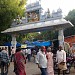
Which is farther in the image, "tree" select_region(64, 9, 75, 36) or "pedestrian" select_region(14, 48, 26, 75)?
"tree" select_region(64, 9, 75, 36)

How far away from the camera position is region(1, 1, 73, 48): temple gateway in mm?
24125

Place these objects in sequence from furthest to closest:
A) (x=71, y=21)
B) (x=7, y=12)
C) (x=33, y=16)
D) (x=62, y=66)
Answer: (x=71, y=21)
(x=7, y=12)
(x=33, y=16)
(x=62, y=66)

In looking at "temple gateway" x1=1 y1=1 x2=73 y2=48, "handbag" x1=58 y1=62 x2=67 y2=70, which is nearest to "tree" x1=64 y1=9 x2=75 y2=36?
"temple gateway" x1=1 y1=1 x2=73 y2=48

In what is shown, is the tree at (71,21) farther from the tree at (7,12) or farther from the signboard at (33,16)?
the signboard at (33,16)

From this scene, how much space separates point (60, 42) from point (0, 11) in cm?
1025

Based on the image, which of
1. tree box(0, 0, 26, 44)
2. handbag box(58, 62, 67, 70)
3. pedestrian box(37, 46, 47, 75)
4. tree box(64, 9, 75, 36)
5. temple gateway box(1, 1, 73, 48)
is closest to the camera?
pedestrian box(37, 46, 47, 75)

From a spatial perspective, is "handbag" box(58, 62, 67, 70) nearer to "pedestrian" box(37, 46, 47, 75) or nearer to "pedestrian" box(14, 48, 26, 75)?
"pedestrian" box(37, 46, 47, 75)

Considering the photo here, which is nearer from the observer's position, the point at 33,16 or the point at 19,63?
the point at 19,63

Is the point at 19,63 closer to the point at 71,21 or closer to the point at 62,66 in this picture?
the point at 62,66

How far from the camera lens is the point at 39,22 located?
25.8 m

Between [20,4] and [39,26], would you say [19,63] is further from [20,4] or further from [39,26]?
[20,4]

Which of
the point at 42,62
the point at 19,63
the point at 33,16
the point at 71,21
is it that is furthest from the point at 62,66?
the point at 71,21

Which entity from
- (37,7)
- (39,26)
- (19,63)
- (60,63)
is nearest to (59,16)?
(39,26)

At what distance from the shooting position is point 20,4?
117ft
